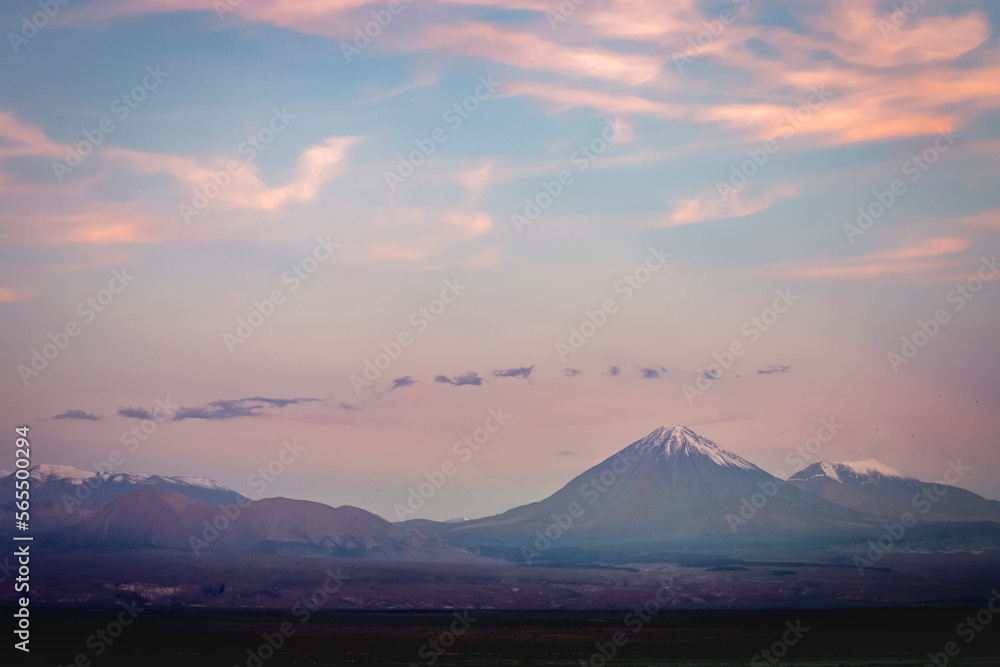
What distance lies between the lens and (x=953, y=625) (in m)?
129

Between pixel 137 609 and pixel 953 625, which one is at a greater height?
pixel 137 609

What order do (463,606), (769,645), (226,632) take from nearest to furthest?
1. (769,645)
2. (226,632)
3. (463,606)

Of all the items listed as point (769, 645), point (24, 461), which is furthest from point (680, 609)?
point (24, 461)

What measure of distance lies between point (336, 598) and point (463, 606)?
85.4 ft

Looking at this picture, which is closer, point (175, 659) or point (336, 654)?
point (175, 659)

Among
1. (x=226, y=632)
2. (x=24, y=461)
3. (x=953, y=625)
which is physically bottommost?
(x=953, y=625)

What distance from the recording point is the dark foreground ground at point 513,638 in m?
81.1

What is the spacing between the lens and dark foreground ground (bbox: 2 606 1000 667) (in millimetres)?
81125

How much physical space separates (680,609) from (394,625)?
66.0 meters

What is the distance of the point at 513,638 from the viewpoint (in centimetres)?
10838

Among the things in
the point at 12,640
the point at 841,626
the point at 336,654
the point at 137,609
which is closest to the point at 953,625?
the point at 841,626

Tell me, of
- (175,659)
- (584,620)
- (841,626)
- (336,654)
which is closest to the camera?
(175,659)

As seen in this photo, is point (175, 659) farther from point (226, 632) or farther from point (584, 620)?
point (584, 620)

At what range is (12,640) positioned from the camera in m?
102
